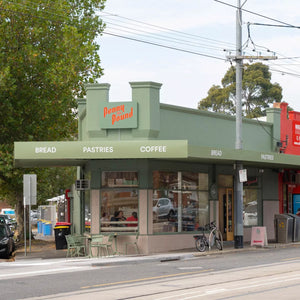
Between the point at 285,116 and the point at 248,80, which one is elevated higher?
the point at 248,80

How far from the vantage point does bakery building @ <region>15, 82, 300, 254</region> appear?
68.9ft

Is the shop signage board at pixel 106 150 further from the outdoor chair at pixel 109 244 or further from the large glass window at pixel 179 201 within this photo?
the outdoor chair at pixel 109 244

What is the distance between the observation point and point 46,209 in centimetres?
4625

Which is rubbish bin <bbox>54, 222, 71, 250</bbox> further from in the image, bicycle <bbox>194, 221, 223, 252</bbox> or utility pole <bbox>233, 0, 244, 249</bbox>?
utility pole <bbox>233, 0, 244, 249</bbox>

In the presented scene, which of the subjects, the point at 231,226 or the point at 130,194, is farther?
the point at 231,226

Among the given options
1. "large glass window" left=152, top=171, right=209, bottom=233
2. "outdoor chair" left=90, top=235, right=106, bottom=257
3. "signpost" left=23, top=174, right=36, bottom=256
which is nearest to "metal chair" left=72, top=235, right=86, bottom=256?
"outdoor chair" left=90, top=235, right=106, bottom=257

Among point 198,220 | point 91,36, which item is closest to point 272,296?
point 198,220

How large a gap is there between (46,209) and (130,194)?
24.6 metres

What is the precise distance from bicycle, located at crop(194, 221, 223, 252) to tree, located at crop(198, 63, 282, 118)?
4017cm

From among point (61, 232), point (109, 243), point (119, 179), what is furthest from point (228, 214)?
point (61, 232)

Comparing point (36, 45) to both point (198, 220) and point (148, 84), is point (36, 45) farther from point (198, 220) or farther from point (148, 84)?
point (198, 220)

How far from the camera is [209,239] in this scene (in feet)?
73.6

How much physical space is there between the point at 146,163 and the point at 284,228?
7187 millimetres

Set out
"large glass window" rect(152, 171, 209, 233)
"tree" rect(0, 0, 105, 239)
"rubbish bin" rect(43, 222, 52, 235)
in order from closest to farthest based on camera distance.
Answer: "large glass window" rect(152, 171, 209, 233)
"tree" rect(0, 0, 105, 239)
"rubbish bin" rect(43, 222, 52, 235)
